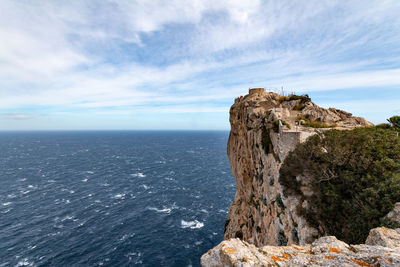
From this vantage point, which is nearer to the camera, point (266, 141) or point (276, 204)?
point (276, 204)

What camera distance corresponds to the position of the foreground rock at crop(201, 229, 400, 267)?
23.3 feet

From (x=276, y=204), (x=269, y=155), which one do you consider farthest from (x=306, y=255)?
(x=269, y=155)

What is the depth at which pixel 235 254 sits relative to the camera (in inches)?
341

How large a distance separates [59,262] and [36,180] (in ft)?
171

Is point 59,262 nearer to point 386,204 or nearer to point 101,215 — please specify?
point 101,215

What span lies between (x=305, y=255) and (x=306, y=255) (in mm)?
43

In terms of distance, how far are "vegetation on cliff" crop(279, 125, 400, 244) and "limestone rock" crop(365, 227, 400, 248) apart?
6.85ft

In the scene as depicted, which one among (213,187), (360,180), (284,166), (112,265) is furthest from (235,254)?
(213,187)

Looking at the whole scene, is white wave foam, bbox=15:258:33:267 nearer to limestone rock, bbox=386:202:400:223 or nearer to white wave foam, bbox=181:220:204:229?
white wave foam, bbox=181:220:204:229

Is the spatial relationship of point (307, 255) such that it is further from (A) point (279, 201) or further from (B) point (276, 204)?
(B) point (276, 204)

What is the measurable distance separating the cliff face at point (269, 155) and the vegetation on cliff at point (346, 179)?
1.40m

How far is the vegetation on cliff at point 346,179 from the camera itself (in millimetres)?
12797

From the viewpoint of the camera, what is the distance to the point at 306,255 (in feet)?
27.9

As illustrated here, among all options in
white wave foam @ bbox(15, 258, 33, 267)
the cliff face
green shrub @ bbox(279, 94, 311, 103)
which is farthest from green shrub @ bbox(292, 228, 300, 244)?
white wave foam @ bbox(15, 258, 33, 267)
